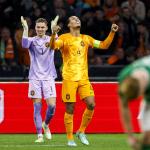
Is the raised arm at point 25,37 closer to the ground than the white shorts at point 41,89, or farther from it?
farther from it

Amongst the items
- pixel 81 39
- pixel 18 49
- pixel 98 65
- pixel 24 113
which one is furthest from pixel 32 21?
pixel 81 39

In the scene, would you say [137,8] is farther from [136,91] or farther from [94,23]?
[136,91]

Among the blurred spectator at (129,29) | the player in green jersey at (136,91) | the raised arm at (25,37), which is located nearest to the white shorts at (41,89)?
the raised arm at (25,37)

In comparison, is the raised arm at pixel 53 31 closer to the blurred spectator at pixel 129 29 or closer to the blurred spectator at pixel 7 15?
the blurred spectator at pixel 129 29

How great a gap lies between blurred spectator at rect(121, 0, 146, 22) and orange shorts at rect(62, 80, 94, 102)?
7675 mm

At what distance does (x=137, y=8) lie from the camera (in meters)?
20.4

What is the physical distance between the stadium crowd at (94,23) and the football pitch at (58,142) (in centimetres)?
391

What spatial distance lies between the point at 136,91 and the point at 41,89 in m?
8.03

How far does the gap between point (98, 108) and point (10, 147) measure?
4.01 m

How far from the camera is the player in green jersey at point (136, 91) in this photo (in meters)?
5.82

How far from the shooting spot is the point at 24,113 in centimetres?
1602

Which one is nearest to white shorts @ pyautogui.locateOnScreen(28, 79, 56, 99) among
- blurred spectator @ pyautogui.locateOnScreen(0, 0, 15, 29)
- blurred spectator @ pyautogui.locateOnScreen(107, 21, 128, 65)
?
blurred spectator @ pyautogui.locateOnScreen(107, 21, 128, 65)

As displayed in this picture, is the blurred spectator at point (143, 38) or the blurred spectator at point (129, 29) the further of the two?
the blurred spectator at point (129, 29)

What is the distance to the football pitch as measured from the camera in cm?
1234
